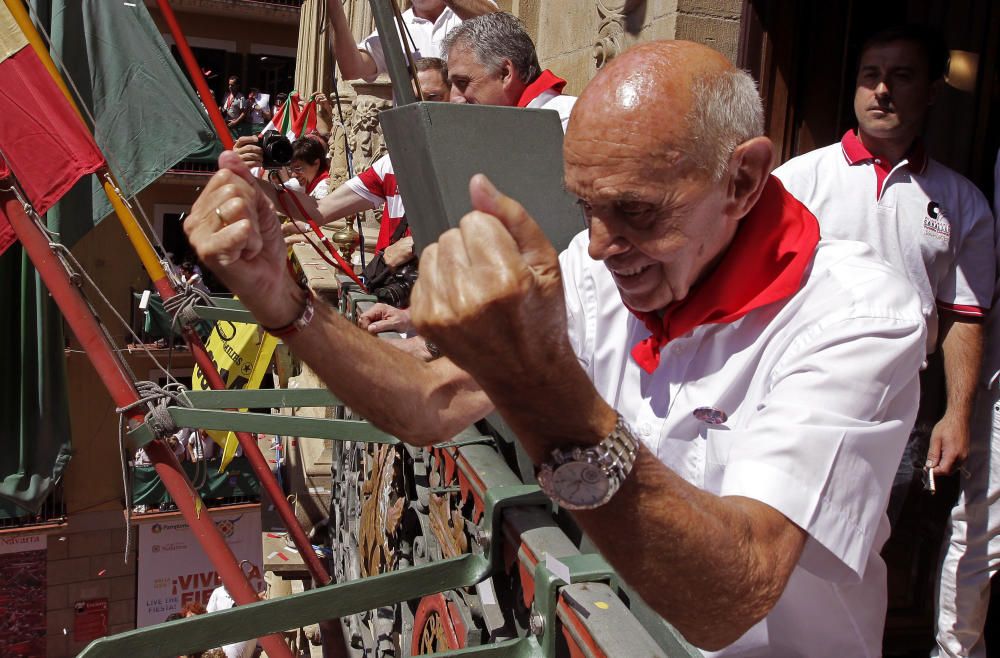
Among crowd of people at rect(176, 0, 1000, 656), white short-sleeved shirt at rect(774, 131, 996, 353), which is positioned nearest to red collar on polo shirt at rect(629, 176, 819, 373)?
crowd of people at rect(176, 0, 1000, 656)

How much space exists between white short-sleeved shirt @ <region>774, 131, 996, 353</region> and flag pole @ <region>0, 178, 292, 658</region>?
2040 mm

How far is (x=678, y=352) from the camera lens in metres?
1.66

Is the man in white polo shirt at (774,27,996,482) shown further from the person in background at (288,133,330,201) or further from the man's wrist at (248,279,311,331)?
the person in background at (288,133,330,201)

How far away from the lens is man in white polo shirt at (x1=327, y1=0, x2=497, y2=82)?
14.6ft

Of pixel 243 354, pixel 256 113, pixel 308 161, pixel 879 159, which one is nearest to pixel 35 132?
pixel 308 161

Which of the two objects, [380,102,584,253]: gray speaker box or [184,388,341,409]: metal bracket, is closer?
[380,102,584,253]: gray speaker box

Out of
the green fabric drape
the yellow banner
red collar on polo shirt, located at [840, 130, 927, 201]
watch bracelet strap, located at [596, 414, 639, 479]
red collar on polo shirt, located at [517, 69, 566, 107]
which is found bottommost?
the green fabric drape

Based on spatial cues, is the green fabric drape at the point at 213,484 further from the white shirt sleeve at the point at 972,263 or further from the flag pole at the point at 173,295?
the white shirt sleeve at the point at 972,263

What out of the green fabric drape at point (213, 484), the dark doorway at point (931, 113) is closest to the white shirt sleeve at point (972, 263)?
the dark doorway at point (931, 113)

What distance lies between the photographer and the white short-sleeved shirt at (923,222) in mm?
2730

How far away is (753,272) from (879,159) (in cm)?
145

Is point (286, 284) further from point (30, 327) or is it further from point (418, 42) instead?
point (30, 327)

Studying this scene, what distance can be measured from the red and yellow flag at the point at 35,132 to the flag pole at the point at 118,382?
0.32 metres

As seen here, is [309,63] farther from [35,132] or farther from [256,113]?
[35,132]
